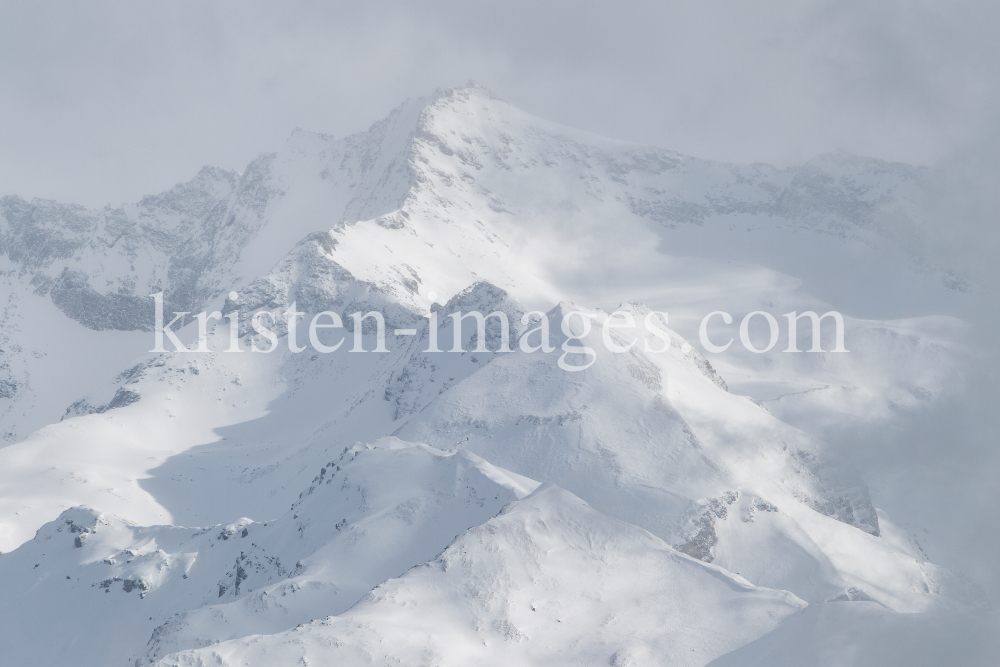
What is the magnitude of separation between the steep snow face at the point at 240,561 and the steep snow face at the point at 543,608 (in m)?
4.98

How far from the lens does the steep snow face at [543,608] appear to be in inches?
1524

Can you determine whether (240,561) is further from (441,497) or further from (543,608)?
(543,608)

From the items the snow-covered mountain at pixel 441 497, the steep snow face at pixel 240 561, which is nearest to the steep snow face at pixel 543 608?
the snow-covered mountain at pixel 441 497

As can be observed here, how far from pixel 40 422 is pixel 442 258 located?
9775cm

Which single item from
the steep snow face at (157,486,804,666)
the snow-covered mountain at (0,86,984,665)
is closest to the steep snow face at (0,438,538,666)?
the snow-covered mountain at (0,86,984,665)

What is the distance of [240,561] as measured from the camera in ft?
186

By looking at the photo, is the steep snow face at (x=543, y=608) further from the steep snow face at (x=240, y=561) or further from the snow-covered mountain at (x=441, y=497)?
the steep snow face at (x=240, y=561)

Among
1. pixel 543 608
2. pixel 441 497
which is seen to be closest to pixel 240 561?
pixel 441 497

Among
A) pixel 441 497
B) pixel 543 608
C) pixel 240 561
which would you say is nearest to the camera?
pixel 543 608

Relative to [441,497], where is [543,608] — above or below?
below

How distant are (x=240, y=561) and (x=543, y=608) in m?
22.5

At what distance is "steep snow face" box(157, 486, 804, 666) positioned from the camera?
127ft

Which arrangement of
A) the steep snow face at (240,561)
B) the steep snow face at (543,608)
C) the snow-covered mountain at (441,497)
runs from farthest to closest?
the steep snow face at (240,561)
the snow-covered mountain at (441,497)
the steep snow face at (543,608)

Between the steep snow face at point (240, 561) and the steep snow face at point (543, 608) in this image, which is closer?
the steep snow face at point (543, 608)
